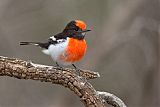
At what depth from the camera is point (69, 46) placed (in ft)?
17.9

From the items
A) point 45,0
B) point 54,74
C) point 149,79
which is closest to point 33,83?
point 45,0

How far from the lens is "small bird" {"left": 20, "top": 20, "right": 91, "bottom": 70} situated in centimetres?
542

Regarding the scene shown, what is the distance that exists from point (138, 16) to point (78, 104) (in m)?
2.64

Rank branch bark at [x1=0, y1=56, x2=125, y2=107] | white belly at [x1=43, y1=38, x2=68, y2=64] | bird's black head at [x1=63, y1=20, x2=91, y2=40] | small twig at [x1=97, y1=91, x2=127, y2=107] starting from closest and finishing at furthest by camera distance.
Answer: branch bark at [x1=0, y1=56, x2=125, y2=107] < small twig at [x1=97, y1=91, x2=127, y2=107] < white belly at [x1=43, y1=38, x2=68, y2=64] < bird's black head at [x1=63, y1=20, x2=91, y2=40]

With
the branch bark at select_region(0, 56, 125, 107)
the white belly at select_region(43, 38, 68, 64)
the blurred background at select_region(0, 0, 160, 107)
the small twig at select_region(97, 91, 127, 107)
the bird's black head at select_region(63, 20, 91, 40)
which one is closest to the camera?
the branch bark at select_region(0, 56, 125, 107)

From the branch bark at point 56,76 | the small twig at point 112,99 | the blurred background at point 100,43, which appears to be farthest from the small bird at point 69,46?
the blurred background at point 100,43

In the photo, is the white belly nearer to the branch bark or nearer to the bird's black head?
the bird's black head

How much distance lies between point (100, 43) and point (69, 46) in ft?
12.6

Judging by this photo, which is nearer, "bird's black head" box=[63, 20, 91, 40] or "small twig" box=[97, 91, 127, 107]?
"small twig" box=[97, 91, 127, 107]

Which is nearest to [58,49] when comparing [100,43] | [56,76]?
[56,76]

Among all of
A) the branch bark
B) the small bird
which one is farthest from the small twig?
the small bird

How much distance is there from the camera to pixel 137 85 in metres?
10.2

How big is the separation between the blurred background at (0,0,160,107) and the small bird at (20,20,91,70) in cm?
344

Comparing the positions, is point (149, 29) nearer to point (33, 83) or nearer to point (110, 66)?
point (110, 66)
